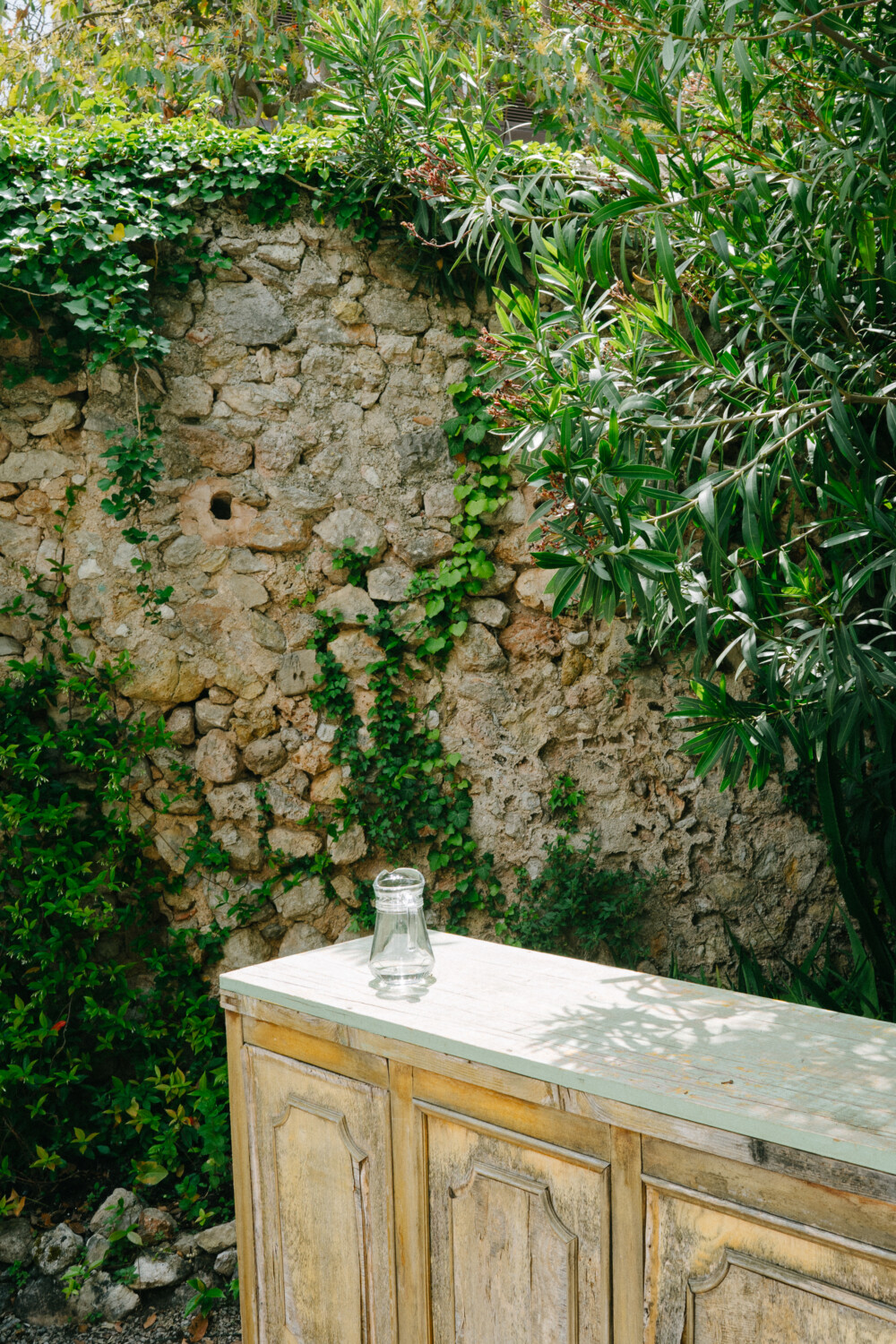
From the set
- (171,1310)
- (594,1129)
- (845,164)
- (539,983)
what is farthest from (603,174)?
(171,1310)

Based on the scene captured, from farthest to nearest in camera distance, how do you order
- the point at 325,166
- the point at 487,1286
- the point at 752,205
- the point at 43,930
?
the point at 325,166
the point at 43,930
the point at 752,205
the point at 487,1286

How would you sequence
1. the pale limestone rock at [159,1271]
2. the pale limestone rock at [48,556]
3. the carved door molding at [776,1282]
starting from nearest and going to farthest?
1. the carved door molding at [776,1282]
2. the pale limestone rock at [159,1271]
3. the pale limestone rock at [48,556]

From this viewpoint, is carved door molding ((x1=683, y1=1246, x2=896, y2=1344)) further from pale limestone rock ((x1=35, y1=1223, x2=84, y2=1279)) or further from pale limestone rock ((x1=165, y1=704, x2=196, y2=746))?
pale limestone rock ((x1=165, y1=704, x2=196, y2=746))

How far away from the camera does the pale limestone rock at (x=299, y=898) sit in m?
Answer: 3.15

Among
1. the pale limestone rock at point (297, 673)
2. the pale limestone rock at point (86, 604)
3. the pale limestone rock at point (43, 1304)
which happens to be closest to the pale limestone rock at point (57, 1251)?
the pale limestone rock at point (43, 1304)

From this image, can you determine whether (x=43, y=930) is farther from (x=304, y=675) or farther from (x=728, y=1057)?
(x=728, y=1057)

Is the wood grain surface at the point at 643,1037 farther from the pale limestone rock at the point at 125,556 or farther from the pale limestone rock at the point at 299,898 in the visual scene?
the pale limestone rock at the point at 125,556

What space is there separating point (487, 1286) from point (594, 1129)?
1.22 ft

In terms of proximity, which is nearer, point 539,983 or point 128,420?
point 539,983

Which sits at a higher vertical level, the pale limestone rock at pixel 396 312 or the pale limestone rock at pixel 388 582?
the pale limestone rock at pixel 396 312

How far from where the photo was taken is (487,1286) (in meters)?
1.47

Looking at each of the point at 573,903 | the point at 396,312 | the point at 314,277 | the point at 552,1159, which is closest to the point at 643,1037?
the point at 552,1159

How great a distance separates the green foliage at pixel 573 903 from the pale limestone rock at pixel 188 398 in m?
1.77

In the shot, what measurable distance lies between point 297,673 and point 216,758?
0.40m
